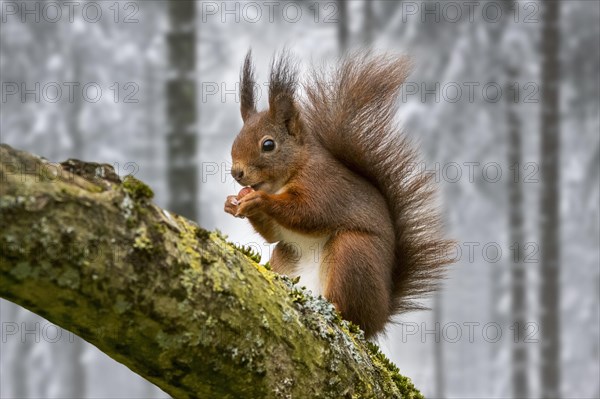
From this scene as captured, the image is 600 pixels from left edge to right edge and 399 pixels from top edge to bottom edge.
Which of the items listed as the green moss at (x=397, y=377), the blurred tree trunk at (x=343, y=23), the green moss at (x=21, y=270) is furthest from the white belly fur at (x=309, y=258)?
the blurred tree trunk at (x=343, y=23)

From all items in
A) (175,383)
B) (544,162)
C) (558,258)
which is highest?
(544,162)

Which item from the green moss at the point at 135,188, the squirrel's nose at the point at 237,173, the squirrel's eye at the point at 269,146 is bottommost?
the green moss at the point at 135,188

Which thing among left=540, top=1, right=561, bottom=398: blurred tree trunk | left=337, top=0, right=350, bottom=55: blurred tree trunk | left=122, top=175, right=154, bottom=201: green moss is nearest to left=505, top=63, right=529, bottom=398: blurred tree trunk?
left=540, top=1, right=561, bottom=398: blurred tree trunk

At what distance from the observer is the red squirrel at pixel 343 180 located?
6.00 feet

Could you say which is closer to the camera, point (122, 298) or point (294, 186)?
point (122, 298)

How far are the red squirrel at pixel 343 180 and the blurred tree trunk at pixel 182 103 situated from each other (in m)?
1.81

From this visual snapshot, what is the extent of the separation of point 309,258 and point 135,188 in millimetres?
974

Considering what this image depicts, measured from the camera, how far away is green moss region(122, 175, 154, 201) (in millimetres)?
928

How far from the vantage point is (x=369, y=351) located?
1438 millimetres

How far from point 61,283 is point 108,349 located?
154mm

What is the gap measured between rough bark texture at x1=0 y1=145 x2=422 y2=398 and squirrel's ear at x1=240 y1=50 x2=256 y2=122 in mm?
972

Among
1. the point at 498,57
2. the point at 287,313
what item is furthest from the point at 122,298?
the point at 498,57

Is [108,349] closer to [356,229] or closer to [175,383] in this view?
[175,383]

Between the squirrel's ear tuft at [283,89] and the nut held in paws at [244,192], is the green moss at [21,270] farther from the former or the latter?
the squirrel's ear tuft at [283,89]
